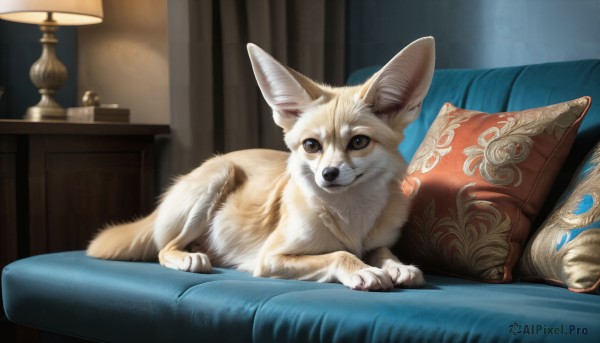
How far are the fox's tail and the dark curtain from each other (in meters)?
0.84

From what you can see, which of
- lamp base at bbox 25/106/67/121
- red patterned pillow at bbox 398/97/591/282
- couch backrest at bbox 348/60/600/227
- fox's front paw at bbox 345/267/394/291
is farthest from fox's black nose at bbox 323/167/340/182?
lamp base at bbox 25/106/67/121

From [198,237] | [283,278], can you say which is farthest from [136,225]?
[283,278]

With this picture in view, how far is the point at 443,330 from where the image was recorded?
50.5 inches

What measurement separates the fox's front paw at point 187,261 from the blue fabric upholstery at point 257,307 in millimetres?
38

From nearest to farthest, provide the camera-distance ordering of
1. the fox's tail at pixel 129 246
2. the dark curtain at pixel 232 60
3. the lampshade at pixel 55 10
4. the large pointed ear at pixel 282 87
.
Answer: the large pointed ear at pixel 282 87 < the fox's tail at pixel 129 246 < the lampshade at pixel 55 10 < the dark curtain at pixel 232 60

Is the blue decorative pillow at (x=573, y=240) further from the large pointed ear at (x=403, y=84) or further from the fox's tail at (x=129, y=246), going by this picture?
the fox's tail at (x=129, y=246)

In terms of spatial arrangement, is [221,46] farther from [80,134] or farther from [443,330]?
[443,330]

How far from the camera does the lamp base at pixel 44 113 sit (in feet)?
9.37

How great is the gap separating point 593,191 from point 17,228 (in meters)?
1.94

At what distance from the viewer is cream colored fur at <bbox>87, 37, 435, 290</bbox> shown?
1.65m

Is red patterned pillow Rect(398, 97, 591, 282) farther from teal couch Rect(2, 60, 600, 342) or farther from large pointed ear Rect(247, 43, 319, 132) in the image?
large pointed ear Rect(247, 43, 319, 132)

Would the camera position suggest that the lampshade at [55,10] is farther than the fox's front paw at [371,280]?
Yes

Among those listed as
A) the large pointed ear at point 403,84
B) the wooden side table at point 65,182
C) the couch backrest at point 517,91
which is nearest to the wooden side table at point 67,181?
the wooden side table at point 65,182

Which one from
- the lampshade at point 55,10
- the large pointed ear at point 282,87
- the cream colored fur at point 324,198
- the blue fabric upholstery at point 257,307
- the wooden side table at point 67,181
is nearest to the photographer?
the blue fabric upholstery at point 257,307
